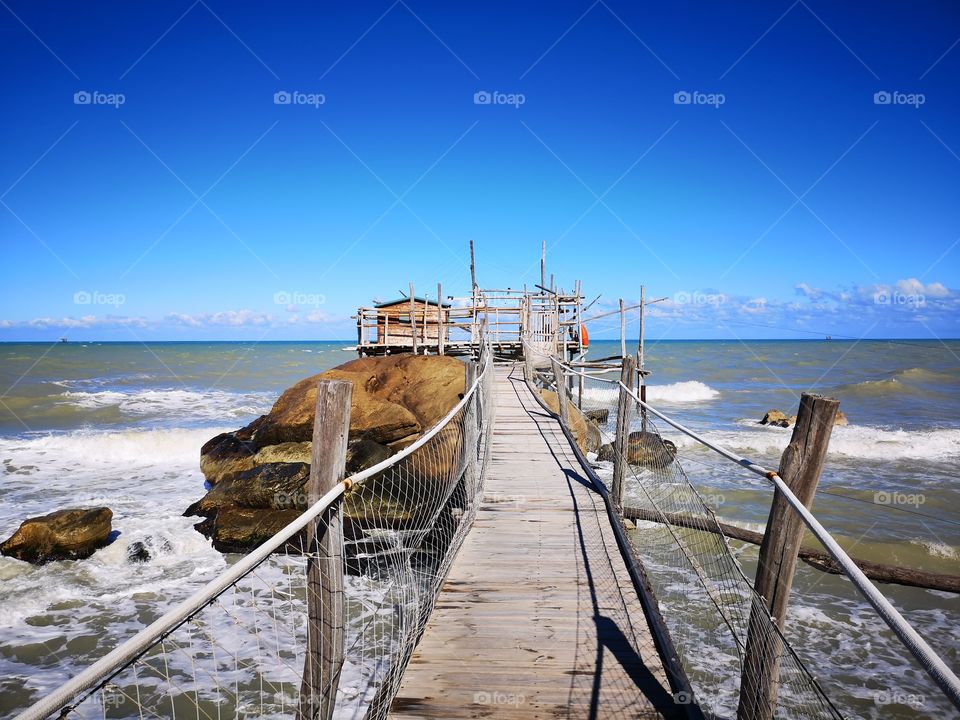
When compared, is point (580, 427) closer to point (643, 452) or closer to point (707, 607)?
point (643, 452)

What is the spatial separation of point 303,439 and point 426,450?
432cm

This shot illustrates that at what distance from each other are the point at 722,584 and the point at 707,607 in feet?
2.23

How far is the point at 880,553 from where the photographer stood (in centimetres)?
895

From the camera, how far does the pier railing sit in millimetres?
2285

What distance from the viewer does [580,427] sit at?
14.3m

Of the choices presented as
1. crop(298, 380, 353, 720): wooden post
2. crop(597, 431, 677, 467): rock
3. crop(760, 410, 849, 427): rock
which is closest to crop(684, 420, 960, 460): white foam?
crop(760, 410, 849, 427): rock

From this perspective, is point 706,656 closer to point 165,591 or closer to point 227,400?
point 165,591

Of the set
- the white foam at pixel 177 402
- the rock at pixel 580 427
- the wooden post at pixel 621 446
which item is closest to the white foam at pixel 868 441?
the rock at pixel 580 427

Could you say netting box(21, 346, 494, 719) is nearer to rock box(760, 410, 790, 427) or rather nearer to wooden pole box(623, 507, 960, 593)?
wooden pole box(623, 507, 960, 593)

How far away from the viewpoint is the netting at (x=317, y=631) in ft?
8.36

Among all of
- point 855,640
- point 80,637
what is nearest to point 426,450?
point 80,637

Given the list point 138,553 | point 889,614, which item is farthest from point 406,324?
point 889,614

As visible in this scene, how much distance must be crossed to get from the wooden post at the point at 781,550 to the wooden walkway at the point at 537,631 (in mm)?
582

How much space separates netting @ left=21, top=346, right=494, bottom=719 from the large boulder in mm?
467
